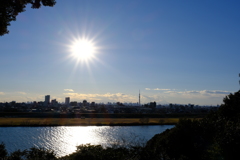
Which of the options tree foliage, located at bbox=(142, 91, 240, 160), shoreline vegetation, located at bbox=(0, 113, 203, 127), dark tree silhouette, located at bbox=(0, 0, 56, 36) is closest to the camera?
dark tree silhouette, located at bbox=(0, 0, 56, 36)

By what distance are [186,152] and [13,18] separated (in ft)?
52.1

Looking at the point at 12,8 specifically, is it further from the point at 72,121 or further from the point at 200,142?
the point at 72,121

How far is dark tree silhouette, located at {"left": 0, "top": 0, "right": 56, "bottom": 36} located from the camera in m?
11.3

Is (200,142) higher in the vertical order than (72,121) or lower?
higher

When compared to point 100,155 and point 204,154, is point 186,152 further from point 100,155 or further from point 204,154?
point 100,155

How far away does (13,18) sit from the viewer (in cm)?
1204

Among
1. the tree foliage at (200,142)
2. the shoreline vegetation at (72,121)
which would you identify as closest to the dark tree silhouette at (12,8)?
the tree foliage at (200,142)

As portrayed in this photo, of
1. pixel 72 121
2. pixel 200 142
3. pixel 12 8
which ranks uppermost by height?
pixel 12 8

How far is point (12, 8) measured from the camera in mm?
11797

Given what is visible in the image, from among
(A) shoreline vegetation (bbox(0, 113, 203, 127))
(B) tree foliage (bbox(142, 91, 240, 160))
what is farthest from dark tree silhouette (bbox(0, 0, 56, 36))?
(A) shoreline vegetation (bbox(0, 113, 203, 127))

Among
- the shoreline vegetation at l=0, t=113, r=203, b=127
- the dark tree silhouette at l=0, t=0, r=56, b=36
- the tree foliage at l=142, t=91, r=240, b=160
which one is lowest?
the shoreline vegetation at l=0, t=113, r=203, b=127

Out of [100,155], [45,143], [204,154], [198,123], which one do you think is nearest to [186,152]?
[204,154]

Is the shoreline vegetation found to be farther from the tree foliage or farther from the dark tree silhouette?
the dark tree silhouette

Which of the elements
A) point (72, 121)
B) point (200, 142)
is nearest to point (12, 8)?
point (200, 142)
